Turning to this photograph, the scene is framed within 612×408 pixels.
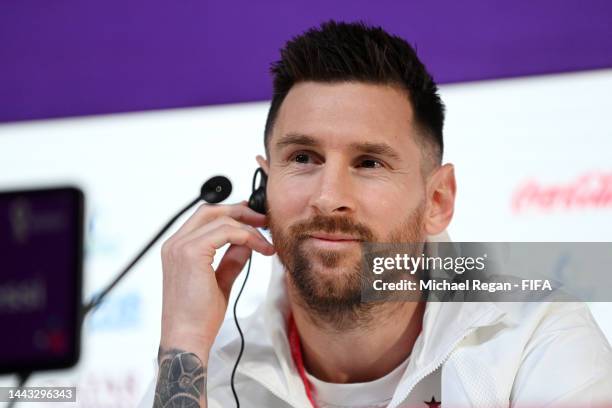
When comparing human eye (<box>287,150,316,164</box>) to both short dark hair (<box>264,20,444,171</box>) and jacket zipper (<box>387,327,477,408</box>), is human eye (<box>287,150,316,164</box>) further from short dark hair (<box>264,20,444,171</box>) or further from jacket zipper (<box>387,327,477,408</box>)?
jacket zipper (<box>387,327,477,408</box>)

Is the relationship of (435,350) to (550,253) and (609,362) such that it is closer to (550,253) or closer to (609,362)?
(609,362)

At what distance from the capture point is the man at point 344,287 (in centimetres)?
133

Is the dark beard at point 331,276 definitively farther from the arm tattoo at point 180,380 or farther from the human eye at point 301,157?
the arm tattoo at point 180,380

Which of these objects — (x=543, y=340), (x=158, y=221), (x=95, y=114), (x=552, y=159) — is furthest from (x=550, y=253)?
(x=95, y=114)

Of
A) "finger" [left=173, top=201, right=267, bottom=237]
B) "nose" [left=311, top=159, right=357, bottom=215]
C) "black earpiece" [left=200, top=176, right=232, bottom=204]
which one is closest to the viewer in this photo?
"nose" [left=311, top=159, right=357, bottom=215]

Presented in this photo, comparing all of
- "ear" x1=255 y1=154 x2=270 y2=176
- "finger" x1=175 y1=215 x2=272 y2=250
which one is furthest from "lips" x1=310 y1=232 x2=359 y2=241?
"ear" x1=255 y1=154 x2=270 y2=176

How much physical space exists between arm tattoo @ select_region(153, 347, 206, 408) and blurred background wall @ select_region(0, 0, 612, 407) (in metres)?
0.39

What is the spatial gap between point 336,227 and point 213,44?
2.69 ft

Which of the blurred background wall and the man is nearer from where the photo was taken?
the man

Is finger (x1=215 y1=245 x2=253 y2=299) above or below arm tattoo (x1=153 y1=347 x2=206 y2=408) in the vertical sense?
above

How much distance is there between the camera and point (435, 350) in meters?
1.37

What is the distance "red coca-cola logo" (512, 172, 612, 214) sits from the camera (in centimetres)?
170

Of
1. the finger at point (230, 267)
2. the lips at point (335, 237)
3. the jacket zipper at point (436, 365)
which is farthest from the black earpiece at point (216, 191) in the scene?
the jacket zipper at point (436, 365)

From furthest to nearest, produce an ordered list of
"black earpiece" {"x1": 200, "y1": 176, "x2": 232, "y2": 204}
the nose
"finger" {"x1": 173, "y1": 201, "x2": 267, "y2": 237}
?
"black earpiece" {"x1": 200, "y1": 176, "x2": 232, "y2": 204} → "finger" {"x1": 173, "y1": 201, "x2": 267, "y2": 237} → the nose
